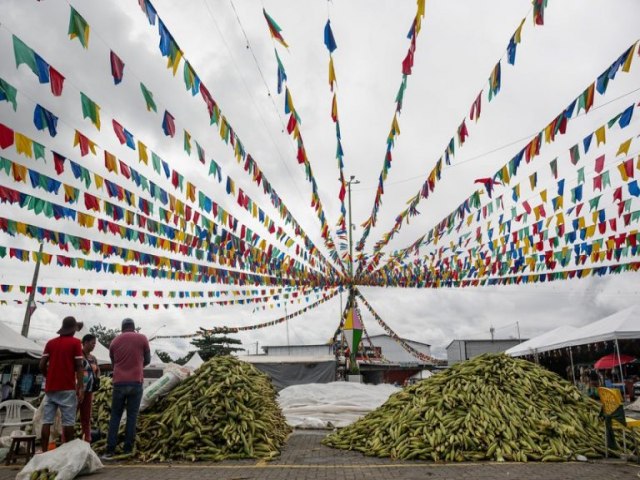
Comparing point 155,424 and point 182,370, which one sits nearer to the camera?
point 155,424

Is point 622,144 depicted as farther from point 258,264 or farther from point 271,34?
point 258,264

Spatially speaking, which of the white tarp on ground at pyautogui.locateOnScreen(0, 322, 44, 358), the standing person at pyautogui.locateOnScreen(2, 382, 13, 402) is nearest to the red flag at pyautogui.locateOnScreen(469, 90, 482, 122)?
the white tarp on ground at pyautogui.locateOnScreen(0, 322, 44, 358)

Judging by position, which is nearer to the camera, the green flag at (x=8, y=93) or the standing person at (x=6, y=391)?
the green flag at (x=8, y=93)

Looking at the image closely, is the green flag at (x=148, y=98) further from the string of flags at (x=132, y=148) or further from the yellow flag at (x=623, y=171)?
the yellow flag at (x=623, y=171)

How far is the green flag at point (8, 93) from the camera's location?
6.14 metres

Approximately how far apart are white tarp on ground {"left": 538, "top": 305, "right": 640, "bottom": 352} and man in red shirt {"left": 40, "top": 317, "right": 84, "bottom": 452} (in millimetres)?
15681

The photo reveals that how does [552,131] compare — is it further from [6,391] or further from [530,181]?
[6,391]

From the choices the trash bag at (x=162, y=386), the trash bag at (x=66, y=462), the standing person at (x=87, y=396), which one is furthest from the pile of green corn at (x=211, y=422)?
the trash bag at (x=66, y=462)

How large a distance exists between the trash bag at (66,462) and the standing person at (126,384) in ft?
3.11

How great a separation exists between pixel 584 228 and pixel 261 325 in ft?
54.7

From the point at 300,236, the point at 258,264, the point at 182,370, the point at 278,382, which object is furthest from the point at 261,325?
the point at 182,370

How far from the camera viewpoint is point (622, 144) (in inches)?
340

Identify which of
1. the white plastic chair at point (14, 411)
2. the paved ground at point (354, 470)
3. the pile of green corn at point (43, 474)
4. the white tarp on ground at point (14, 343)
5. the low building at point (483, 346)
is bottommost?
the low building at point (483, 346)

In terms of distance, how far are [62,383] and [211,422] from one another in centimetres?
221
